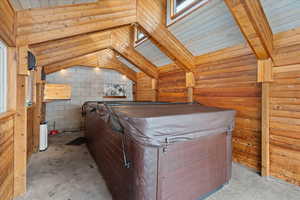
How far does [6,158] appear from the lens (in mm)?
1722

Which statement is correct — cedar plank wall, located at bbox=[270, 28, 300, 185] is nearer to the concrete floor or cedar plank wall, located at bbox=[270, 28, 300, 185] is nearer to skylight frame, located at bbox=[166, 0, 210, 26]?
the concrete floor

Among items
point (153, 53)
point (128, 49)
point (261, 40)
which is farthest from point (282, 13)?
point (128, 49)

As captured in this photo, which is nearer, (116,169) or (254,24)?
(116,169)

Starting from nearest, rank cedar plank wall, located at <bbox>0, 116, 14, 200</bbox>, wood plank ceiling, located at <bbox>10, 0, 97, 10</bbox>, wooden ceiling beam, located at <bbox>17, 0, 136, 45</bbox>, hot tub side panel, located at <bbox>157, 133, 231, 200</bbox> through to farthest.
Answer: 1. hot tub side panel, located at <bbox>157, 133, 231, 200</bbox>
2. cedar plank wall, located at <bbox>0, 116, 14, 200</bbox>
3. wood plank ceiling, located at <bbox>10, 0, 97, 10</bbox>
4. wooden ceiling beam, located at <bbox>17, 0, 136, 45</bbox>

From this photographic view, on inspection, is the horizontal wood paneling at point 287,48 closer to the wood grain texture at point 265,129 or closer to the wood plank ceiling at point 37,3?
the wood grain texture at point 265,129

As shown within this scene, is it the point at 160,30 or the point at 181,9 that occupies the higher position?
the point at 181,9

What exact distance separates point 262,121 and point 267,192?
44.5 inches

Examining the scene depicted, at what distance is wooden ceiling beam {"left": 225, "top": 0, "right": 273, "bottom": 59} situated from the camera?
1.96m

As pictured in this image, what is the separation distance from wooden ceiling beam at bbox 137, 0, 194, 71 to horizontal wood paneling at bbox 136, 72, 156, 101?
211 centimetres

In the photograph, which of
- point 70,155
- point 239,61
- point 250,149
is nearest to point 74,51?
point 70,155

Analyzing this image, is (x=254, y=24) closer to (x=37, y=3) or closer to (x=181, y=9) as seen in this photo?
(x=181, y=9)

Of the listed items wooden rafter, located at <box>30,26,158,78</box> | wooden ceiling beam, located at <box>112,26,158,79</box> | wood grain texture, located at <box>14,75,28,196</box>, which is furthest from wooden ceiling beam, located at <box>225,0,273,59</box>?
wooden ceiling beam, located at <box>112,26,158,79</box>

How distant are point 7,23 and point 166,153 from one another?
92.9 inches

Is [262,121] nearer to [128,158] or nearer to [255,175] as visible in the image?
[255,175]
